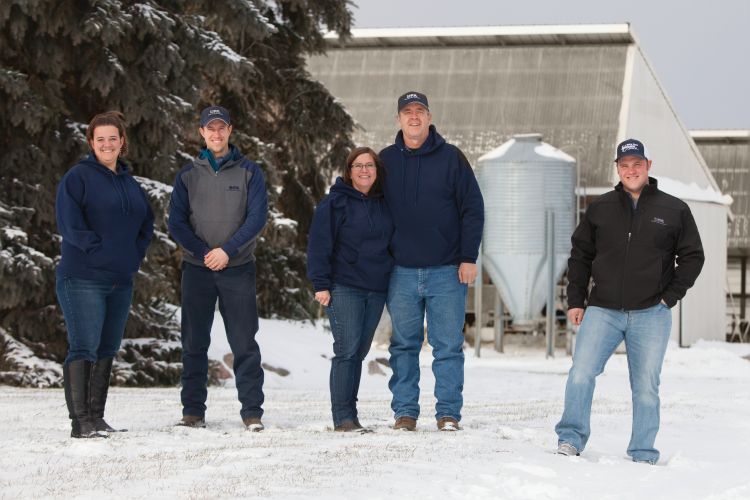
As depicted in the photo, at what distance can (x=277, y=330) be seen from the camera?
73.0ft

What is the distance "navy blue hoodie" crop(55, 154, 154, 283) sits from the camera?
28.6ft

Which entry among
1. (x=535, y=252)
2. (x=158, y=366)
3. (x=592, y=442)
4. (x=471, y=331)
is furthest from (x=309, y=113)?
(x=471, y=331)

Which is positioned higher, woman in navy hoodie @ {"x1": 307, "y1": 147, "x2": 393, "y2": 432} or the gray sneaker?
woman in navy hoodie @ {"x1": 307, "y1": 147, "x2": 393, "y2": 432}

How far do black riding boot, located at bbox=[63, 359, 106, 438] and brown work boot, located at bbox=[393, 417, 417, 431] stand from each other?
1.96 metres

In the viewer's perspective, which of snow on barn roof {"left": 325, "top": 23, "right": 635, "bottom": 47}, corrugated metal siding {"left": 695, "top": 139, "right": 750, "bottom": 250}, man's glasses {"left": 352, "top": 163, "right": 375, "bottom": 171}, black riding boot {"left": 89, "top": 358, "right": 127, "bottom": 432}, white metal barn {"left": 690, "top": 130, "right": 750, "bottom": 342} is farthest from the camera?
corrugated metal siding {"left": 695, "top": 139, "right": 750, "bottom": 250}

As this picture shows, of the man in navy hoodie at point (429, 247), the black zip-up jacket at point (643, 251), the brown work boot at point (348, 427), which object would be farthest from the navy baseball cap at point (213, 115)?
the black zip-up jacket at point (643, 251)

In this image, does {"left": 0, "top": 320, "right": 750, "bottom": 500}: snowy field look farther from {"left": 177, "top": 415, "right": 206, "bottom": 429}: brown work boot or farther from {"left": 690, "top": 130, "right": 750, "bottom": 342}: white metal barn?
{"left": 690, "top": 130, "right": 750, "bottom": 342}: white metal barn

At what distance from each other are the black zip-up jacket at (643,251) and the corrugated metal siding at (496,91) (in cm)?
2787

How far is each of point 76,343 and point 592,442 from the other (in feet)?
11.4

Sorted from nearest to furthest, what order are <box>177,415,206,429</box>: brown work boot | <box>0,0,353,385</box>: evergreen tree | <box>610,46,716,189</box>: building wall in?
<box>177,415,206,429</box>: brown work boot
<box>0,0,353,385</box>: evergreen tree
<box>610,46,716,189</box>: building wall

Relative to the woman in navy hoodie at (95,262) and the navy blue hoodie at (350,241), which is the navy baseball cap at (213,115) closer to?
the woman in navy hoodie at (95,262)

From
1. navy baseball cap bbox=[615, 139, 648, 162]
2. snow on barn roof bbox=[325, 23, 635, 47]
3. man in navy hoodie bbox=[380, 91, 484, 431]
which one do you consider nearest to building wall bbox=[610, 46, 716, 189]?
snow on barn roof bbox=[325, 23, 635, 47]

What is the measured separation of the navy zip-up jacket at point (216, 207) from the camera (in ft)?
29.9

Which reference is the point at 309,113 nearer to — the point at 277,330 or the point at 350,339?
the point at 277,330
